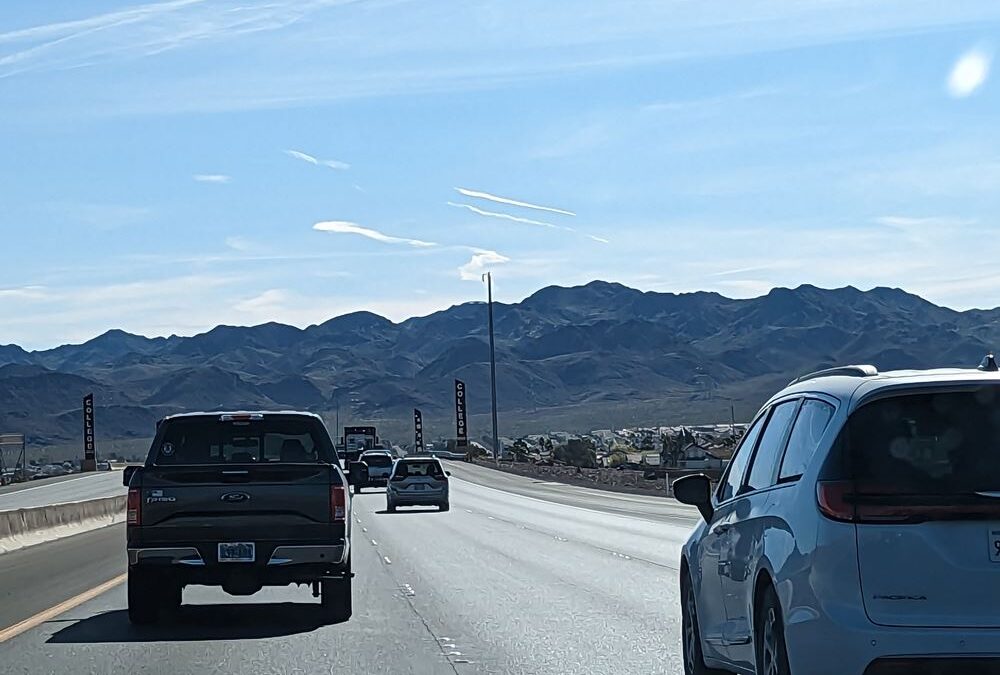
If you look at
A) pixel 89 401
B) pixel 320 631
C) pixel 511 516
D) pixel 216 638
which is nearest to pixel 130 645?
pixel 216 638

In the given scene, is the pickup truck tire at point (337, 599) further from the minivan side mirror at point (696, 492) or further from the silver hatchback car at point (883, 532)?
the silver hatchback car at point (883, 532)

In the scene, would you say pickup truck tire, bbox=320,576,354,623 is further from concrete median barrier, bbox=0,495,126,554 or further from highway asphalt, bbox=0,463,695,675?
concrete median barrier, bbox=0,495,126,554

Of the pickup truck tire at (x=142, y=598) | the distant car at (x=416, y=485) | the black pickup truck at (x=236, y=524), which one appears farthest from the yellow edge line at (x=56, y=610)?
the distant car at (x=416, y=485)

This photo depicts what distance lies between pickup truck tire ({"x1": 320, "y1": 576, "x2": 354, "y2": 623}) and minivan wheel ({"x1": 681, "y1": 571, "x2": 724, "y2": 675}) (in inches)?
218

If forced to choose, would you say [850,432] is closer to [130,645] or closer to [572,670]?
[572,670]

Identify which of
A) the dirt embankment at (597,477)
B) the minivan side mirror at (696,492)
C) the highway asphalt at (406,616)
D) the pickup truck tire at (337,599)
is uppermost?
the minivan side mirror at (696,492)

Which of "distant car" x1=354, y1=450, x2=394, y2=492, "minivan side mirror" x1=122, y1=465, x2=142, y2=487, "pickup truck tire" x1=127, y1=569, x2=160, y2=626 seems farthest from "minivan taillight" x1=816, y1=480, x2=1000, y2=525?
"distant car" x1=354, y1=450, x2=394, y2=492

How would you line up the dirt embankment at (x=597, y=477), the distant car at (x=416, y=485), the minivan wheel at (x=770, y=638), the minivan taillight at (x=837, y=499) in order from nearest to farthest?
the minivan taillight at (x=837, y=499) < the minivan wheel at (x=770, y=638) < the distant car at (x=416, y=485) < the dirt embankment at (x=597, y=477)

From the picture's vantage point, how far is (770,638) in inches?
307

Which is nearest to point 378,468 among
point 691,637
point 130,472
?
point 130,472

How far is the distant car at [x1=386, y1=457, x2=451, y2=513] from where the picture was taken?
45562 mm

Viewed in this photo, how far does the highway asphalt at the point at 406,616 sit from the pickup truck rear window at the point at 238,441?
1.66 metres

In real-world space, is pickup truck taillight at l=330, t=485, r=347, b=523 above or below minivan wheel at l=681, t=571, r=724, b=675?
above

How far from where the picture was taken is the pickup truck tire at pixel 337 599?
50.2 ft
